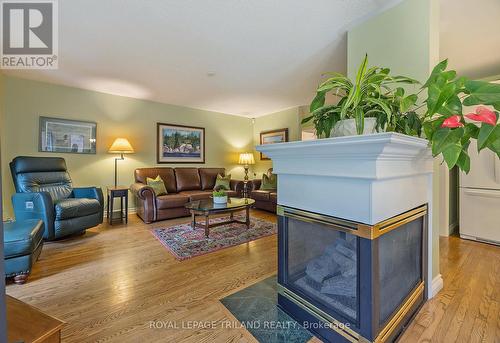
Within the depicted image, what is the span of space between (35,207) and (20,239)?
98 centimetres

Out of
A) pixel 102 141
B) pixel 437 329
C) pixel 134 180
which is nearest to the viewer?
pixel 437 329

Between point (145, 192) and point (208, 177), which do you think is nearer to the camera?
point (145, 192)

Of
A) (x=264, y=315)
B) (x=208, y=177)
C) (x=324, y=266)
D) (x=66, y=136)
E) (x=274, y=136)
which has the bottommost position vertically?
(x=264, y=315)

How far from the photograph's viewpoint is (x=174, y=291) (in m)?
1.77

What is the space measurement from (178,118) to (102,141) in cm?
150

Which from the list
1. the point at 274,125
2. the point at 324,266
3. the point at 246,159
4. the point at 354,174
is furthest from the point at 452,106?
the point at 246,159

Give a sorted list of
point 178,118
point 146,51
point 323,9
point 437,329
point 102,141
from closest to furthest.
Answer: point 437,329
point 323,9
point 146,51
point 102,141
point 178,118

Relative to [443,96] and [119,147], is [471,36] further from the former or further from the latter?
[119,147]

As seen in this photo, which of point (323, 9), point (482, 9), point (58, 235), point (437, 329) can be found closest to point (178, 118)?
point (58, 235)

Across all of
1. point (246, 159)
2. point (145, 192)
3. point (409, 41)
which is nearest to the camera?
point (409, 41)

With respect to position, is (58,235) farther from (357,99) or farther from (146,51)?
(357,99)

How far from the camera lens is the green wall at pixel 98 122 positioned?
3.31m

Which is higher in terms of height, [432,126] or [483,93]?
[483,93]

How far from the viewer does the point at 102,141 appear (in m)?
4.06
